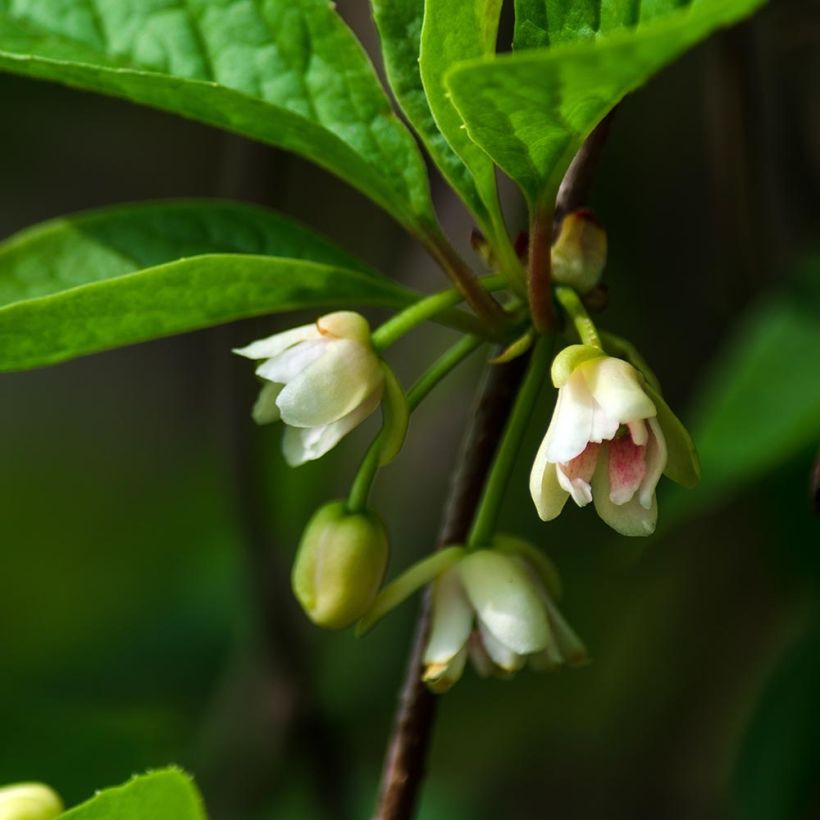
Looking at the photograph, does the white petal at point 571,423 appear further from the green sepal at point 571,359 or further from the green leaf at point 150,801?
the green leaf at point 150,801

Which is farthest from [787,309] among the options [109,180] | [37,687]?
[109,180]

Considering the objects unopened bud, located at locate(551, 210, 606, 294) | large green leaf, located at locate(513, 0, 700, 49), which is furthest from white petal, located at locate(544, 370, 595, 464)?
large green leaf, located at locate(513, 0, 700, 49)

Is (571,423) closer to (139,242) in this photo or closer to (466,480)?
(466,480)

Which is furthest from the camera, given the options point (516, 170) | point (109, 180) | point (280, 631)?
point (109, 180)

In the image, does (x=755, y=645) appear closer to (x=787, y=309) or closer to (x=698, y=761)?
(x=698, y=761)

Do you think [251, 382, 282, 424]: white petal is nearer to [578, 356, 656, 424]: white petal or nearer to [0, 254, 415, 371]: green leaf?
[0, 254, 415, 371]: green leaf

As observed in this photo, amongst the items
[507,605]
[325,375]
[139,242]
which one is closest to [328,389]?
[325,375]
